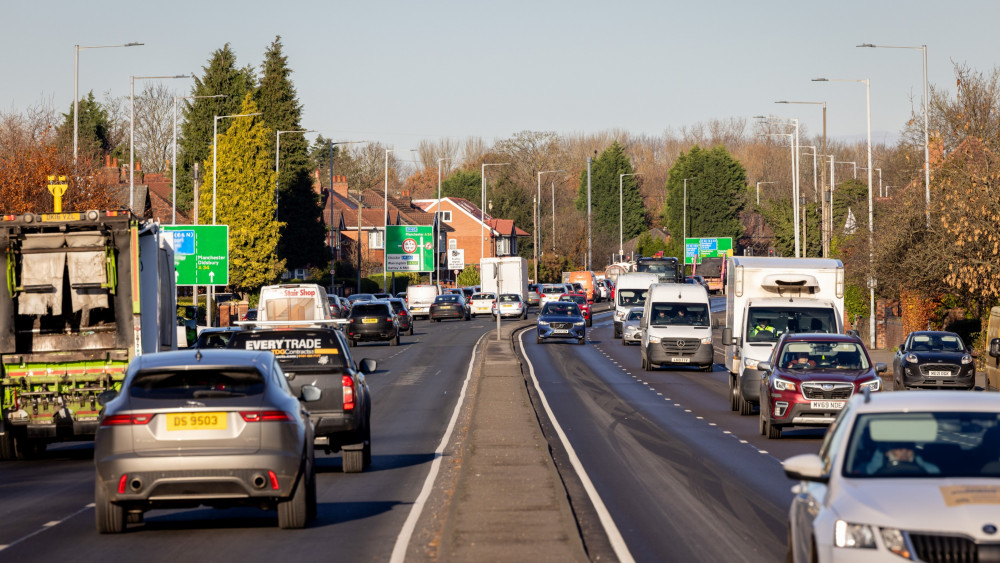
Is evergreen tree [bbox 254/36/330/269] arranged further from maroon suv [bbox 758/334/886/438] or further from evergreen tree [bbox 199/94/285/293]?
maroon suv [bbox 758/334/886/438]

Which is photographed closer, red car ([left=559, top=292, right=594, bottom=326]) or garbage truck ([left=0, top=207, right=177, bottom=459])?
garbage truck ([left=0, top=207, right=177, bottom=459])

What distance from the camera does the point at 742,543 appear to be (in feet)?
37.2

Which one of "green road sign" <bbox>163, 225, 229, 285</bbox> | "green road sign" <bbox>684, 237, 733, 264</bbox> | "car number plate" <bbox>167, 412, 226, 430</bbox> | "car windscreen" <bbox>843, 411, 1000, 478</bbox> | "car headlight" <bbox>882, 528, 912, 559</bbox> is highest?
"green road sign" <bbox>684, 237, 733, 264</bbox>

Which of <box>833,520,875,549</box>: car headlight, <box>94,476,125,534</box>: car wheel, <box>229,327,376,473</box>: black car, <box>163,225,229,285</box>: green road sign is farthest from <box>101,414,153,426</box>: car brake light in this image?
<box>163,225,229,285</box>: green road sign

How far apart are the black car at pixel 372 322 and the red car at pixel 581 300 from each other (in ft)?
64.8

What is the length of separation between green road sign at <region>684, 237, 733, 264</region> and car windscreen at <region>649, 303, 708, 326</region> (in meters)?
89.8

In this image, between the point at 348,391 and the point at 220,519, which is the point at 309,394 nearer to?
the point at 220,519

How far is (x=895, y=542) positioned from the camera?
6.87 meters

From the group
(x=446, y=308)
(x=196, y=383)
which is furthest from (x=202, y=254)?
(x=196, y=383)

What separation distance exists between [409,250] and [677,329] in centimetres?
5583

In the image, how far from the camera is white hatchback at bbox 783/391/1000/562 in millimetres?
6852

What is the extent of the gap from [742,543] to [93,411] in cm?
1006

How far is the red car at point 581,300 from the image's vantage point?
234 feet

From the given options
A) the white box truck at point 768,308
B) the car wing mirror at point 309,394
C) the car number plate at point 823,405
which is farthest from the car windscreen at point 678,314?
the car wing mirror at point 309,394
